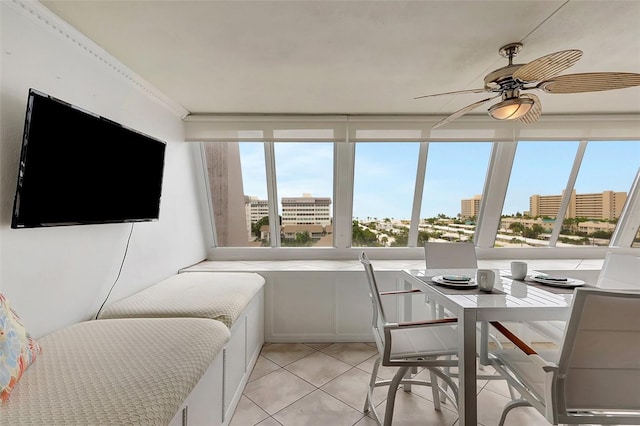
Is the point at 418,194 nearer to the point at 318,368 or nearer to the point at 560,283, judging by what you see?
the point at 560,283

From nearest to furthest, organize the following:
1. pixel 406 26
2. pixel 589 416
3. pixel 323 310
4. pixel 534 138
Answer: pixel 589 416
pixel 406 26
pixel 323 310
pixel 534 138

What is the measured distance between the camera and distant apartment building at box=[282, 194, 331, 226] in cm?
357

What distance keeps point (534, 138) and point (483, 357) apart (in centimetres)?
267

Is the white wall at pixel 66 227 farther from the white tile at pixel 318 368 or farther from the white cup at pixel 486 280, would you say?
the white cup at pixel 486 280

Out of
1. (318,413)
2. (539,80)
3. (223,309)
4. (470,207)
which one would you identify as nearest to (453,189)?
(470,207)

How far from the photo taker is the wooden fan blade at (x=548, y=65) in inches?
47.1

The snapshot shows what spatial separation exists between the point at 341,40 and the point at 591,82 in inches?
54.6

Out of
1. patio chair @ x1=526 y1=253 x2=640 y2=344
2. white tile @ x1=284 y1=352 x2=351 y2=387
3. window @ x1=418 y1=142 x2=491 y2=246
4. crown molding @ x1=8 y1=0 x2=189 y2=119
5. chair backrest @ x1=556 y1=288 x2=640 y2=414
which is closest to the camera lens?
chair backrest @ x1=556 y1=288 x2=640 y2=414

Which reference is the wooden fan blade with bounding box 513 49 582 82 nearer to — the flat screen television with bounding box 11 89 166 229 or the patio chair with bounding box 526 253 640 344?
the patio chair with bounding box 526 253 640 344

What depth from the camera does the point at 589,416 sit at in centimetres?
115

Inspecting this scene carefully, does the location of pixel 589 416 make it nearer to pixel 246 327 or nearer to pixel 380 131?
pixel 246 327

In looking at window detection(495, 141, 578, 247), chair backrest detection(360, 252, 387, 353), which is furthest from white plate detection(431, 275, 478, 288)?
window detection(495, 141, 578, 247)

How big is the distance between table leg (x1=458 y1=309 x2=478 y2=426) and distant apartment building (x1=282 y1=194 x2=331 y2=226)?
7.61ft

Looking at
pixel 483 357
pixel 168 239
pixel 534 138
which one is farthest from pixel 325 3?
pixel 534 138
